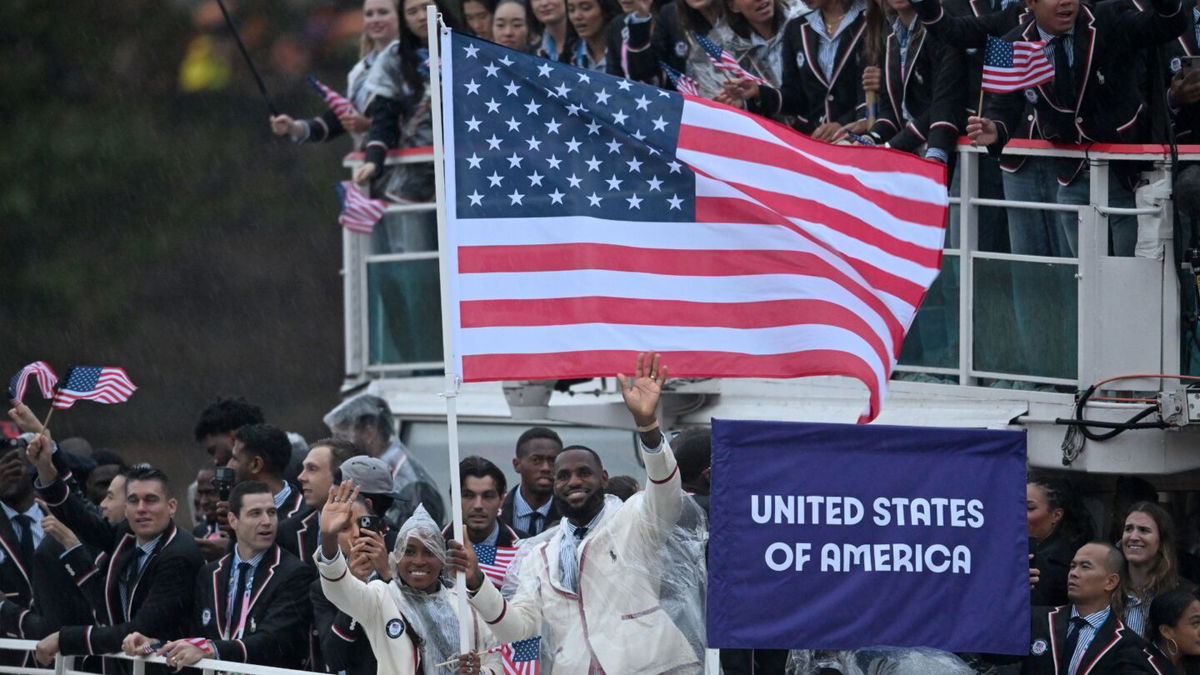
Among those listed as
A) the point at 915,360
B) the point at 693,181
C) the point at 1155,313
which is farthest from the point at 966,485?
the point at 915,360

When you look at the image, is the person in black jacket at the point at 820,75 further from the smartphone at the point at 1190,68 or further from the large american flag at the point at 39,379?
the large american flag at the point at 39,379

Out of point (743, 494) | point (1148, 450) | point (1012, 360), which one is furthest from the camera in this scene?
point (1012, 360)

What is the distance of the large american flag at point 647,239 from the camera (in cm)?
921

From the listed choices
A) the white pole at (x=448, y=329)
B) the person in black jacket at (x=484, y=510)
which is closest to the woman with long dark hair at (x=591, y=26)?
the person in black jacket at (x=484, y=510)

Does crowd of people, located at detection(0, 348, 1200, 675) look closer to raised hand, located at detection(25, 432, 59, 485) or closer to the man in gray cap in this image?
raised hand, located at detection(25, 432, 59, 485)

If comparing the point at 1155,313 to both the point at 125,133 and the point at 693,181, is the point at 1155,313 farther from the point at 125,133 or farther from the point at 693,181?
the point at 125,133

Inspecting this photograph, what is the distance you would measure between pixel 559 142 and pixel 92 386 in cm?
418

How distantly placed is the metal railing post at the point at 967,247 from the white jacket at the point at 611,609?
10.8 feet

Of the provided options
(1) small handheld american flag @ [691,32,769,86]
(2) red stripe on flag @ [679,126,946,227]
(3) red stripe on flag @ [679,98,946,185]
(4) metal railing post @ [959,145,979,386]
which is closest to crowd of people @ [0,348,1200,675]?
(4) metal railing post @ [959,145,979,386]

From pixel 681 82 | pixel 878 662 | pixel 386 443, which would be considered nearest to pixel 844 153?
pixel 878 662

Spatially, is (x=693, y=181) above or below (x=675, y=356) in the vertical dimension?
above

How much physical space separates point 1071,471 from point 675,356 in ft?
10.4

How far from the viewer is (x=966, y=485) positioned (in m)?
9.31

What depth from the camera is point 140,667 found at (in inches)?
432
